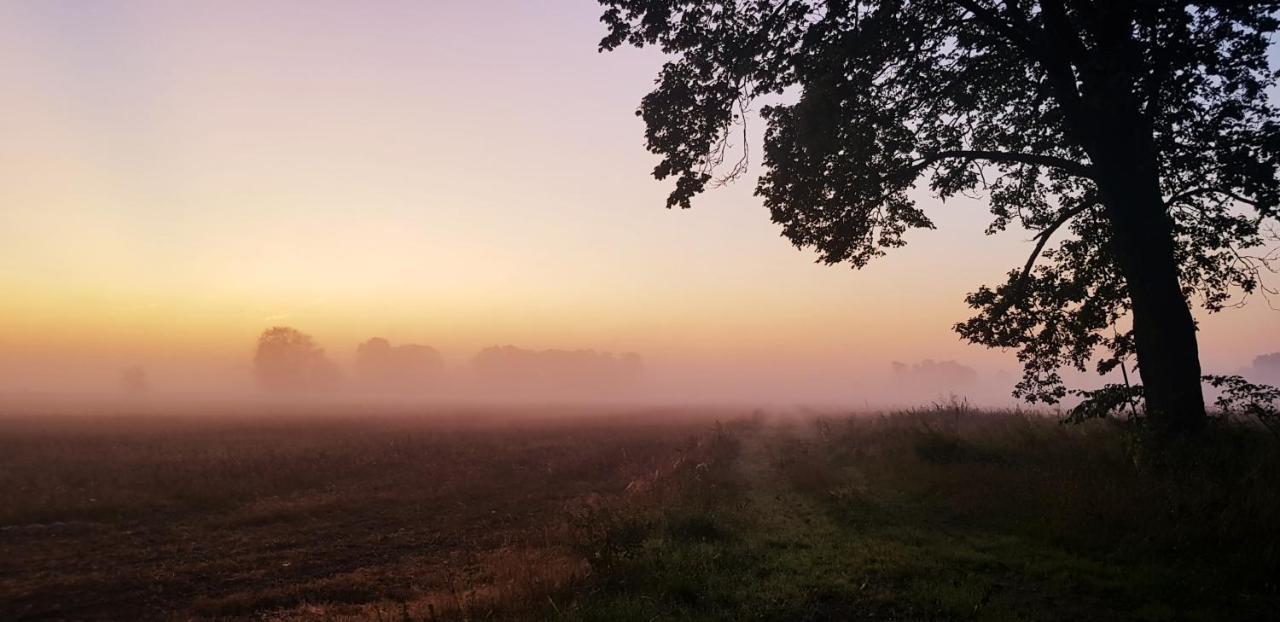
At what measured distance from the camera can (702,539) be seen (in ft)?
30.2

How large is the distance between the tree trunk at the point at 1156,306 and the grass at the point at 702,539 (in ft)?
2.58

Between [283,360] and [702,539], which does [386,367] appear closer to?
[283,360]

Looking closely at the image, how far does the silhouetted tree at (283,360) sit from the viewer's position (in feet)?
425

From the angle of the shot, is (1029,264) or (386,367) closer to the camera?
(1029,264)

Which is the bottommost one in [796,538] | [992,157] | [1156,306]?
[796,538]

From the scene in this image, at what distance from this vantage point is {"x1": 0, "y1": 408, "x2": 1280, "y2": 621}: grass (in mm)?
6473

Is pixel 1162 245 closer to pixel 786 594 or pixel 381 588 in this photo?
pixel 786 594

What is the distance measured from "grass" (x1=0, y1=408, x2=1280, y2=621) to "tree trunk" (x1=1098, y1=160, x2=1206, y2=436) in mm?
786

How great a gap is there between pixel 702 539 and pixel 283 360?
146 meters

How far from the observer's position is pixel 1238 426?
11.5 metres

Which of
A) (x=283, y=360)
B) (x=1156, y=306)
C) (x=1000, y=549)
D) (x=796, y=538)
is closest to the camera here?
(x=1000, y=549)

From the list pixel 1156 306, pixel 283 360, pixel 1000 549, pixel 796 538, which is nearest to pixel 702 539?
pixel 796 538

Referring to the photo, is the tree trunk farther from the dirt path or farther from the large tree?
the dirt path

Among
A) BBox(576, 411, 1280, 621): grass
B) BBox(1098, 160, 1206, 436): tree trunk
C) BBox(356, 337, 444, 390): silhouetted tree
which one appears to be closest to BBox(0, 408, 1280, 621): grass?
BBox(576, 411, 1280, 621): grass
